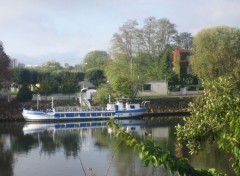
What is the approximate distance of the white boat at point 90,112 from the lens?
46.8 meters

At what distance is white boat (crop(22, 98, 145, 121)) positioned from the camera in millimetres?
46844

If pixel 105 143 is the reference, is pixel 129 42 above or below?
above

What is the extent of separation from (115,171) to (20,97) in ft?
104

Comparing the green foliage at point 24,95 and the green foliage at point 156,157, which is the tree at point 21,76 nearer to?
the green foliage at point 24,95

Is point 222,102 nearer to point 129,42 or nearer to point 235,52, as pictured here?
point 235,52

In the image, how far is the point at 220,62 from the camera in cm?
5044

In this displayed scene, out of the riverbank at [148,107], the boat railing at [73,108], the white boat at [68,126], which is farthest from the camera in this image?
the boat railing at [73,108]

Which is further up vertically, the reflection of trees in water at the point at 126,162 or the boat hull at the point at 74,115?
the boat hull at the point at 74,115

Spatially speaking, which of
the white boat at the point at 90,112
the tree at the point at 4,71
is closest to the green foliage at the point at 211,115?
the white boat at the point at 90,112

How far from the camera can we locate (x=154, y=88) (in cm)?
6047

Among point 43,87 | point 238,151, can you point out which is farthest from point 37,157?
point 43,87

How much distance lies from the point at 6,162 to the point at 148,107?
28692mm

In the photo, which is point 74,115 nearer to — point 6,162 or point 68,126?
point 68,126

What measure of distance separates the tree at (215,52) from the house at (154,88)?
7301mm
